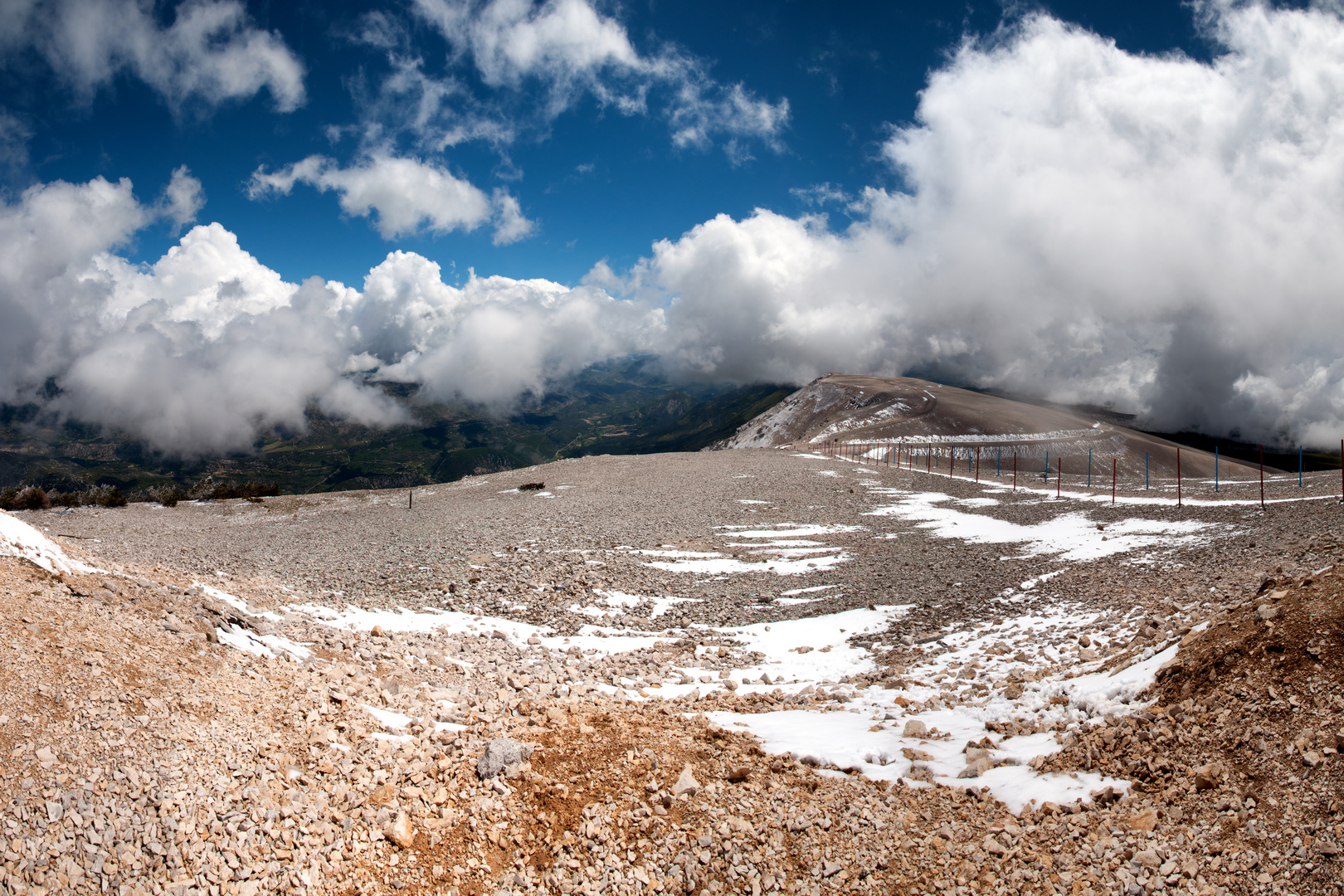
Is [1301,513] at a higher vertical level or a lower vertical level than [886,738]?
higher

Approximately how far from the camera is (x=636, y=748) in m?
7.74

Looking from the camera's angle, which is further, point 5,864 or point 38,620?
point 38,620

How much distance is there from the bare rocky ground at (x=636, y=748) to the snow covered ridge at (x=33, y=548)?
48 cm

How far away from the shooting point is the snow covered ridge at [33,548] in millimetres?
10109

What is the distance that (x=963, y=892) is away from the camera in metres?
5.31

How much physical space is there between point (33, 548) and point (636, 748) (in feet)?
37.5

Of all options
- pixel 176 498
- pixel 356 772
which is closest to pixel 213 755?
pixel 356 772

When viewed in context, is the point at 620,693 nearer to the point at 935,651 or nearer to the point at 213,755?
the point at 213,755

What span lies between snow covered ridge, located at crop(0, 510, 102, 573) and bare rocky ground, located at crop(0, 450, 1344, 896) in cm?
48

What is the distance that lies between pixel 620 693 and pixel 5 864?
299 inches

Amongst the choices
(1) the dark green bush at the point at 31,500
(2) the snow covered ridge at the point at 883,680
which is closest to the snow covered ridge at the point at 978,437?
(1) the dark green bush at the point at 31,500

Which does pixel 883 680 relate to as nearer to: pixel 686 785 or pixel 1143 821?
pixel 1143 821

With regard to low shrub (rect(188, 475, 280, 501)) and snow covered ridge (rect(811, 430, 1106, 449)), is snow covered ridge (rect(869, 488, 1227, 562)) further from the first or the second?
snow covered ridge (rect(811, 430, 1106, 449))

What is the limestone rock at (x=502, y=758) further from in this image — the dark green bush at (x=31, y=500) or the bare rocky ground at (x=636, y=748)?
the dark green bush at (x=31, y=500)
